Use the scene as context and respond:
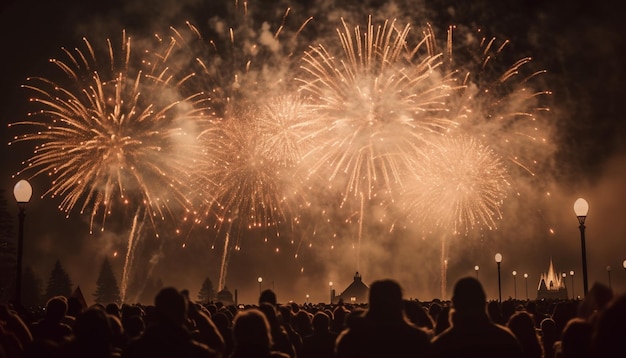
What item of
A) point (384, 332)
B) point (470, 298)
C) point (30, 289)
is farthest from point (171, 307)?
point (30, 289)

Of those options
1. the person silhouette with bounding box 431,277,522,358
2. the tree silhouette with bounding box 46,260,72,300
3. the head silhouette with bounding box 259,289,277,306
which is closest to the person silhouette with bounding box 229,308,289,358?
the person silhouette with bounding box 431,277,522,358

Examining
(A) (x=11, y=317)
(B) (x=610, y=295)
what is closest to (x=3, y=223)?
(A) (x=11, y=317)

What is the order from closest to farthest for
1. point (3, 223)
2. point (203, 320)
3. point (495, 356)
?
1. point (495, 356)
2. point (203, 320)
3. point (3, 223)

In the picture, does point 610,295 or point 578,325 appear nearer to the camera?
point 578,325

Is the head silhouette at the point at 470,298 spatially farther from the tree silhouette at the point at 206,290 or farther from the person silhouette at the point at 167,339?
the tree silhouette at the point at 206,290

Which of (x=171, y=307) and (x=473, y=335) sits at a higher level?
(x=171, y=307)

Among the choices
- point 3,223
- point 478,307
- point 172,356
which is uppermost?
point 3,223

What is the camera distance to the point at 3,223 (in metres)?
68.6

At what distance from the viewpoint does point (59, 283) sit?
94.2 metres

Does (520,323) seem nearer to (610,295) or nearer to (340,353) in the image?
(610,295)

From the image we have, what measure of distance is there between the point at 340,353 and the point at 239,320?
113cm

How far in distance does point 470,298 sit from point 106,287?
4427 inches

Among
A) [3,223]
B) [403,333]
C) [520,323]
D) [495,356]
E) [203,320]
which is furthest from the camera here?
[3,223]

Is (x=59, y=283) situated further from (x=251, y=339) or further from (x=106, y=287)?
(x=251, y=339)
